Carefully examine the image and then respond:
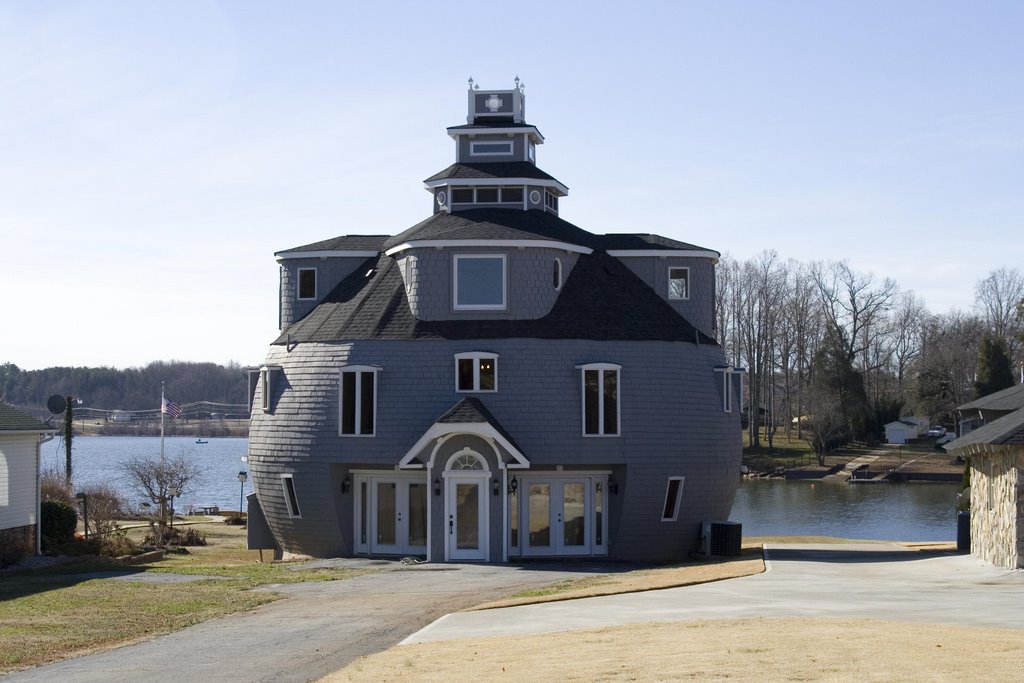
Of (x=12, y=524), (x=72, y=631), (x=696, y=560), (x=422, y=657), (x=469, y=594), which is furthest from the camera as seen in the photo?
(x=696, y=560)

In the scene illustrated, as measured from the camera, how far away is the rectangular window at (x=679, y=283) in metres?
35.3

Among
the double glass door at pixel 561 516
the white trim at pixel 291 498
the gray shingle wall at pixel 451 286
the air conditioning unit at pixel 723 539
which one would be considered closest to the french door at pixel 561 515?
the double glass door at pixel 561 516

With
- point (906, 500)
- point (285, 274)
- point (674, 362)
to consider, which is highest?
point (285, 274)

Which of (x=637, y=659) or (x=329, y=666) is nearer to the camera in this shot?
(x=637, y=659)

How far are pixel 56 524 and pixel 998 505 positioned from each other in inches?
857

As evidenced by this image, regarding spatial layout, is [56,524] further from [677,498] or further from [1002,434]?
[1002,434]

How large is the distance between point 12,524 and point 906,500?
168 ft

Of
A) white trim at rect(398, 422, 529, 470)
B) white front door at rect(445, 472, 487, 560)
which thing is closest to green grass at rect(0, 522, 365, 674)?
white front door at rect(445, 472, 487, 560)

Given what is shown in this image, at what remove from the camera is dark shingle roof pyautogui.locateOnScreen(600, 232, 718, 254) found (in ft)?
115

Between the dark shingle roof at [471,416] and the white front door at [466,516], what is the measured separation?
124 cm

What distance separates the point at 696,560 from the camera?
31109mm

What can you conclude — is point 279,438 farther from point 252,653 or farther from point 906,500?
point 906,500

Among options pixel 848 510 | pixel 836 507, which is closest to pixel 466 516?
pixel 848 510

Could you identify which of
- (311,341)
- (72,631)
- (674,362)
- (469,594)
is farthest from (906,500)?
(72,631)
